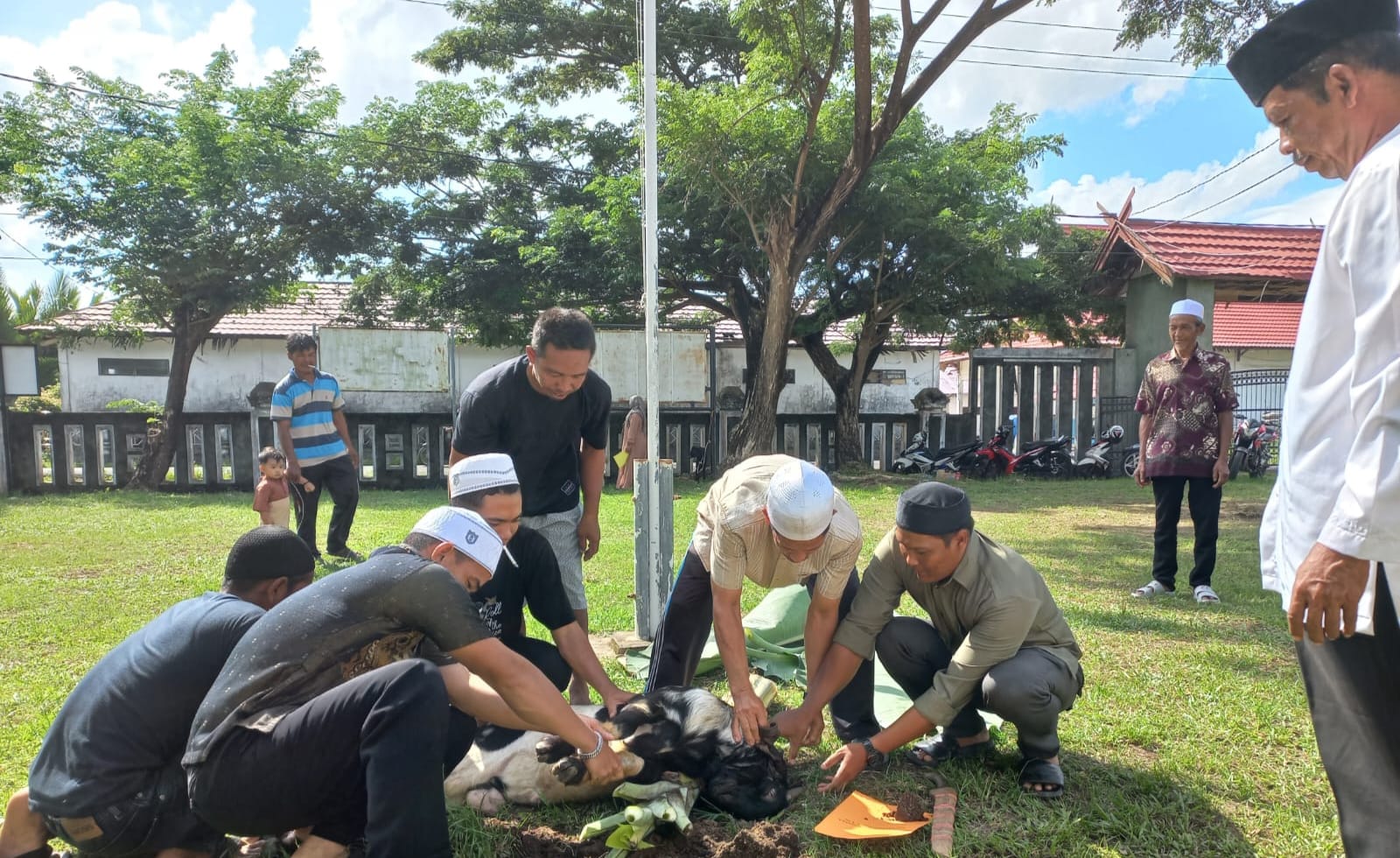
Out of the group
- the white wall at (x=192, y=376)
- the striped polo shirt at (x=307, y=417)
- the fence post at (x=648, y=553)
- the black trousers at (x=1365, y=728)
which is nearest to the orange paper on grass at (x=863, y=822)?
the black trousers at (x=1365, y=728)

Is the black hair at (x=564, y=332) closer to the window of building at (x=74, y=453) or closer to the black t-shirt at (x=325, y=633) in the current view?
the black t-shirt at (x=325, y=633)

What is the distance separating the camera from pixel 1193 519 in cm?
575

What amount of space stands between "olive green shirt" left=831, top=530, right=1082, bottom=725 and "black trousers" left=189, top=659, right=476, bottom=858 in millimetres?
1728

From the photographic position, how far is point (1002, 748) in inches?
141

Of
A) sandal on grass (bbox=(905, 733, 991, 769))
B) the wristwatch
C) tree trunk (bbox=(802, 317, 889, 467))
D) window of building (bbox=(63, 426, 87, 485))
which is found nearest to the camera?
the wristwatch

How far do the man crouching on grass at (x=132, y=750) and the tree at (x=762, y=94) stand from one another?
8505mm

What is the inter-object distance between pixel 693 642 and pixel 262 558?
178cm

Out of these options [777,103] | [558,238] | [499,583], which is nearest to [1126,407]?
[777,103]

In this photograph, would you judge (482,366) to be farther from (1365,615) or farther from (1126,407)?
(1365,615)

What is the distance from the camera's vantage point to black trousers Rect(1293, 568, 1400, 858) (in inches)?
75.2

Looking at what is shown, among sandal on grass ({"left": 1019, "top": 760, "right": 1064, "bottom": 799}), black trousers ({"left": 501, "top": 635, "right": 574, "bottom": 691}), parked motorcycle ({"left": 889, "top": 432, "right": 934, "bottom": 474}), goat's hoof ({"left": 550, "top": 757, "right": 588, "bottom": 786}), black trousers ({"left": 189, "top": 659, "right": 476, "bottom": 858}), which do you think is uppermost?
black trousers ({"left": 189, "top": 659, "right": 476, "bottom": 858})

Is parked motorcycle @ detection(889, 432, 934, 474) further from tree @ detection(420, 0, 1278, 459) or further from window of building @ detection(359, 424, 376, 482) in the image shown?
window of building @ detection(359, 424, 376, 482)

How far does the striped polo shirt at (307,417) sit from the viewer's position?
23.1 ft

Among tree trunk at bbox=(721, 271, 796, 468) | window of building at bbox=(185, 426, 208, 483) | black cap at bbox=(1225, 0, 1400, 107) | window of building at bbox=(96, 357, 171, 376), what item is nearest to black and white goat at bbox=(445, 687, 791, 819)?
black cap at bbox=(1225, 0, 1400, 107)
